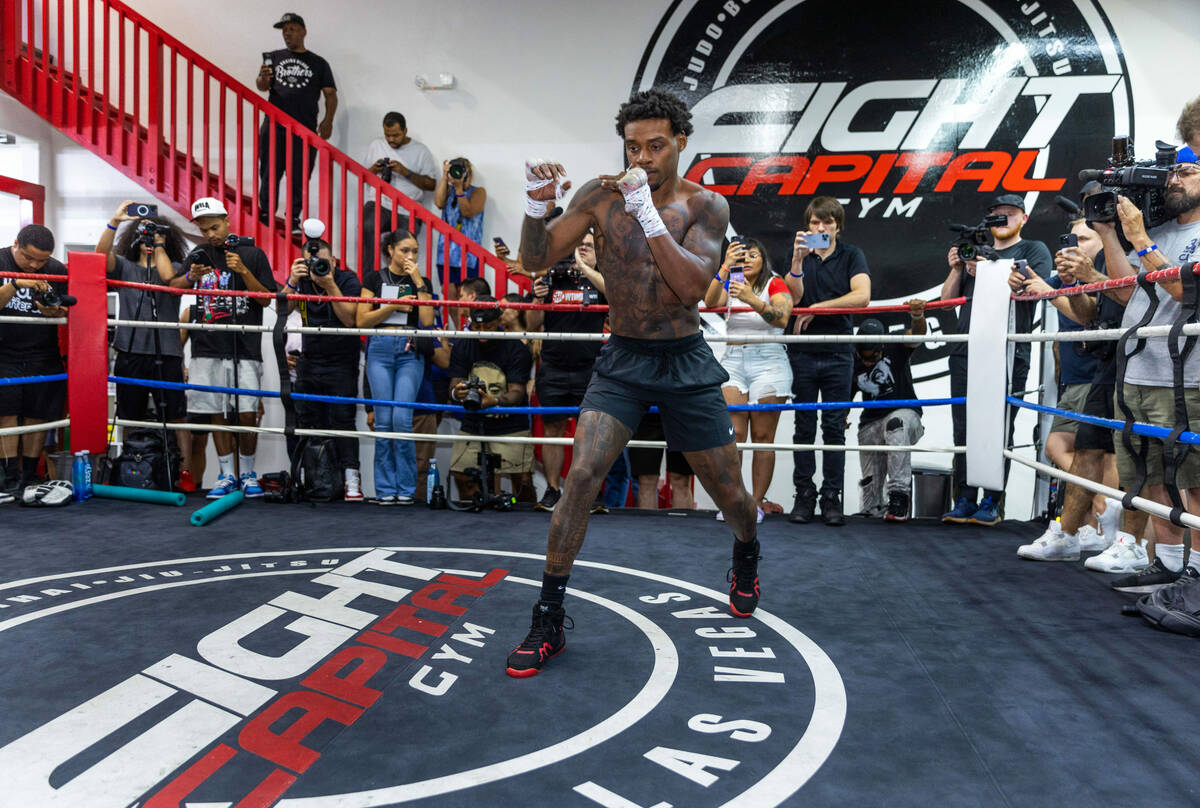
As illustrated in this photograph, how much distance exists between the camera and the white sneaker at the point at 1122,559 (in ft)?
8.86

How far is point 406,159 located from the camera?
5879 mm

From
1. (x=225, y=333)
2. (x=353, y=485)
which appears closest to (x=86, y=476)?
(x=225, y=333)

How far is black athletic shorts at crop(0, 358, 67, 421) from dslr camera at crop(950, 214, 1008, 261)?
4.18 metres

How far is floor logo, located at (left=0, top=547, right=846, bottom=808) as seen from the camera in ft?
4.36

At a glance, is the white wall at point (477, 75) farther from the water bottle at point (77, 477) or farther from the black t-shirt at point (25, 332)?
the water bottle at point (77, 477)

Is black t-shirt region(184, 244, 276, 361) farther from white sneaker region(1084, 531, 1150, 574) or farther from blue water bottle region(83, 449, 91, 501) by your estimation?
white sneaker region(1084, 531, 1150, 574)

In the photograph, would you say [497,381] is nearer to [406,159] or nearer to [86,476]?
[86,476]


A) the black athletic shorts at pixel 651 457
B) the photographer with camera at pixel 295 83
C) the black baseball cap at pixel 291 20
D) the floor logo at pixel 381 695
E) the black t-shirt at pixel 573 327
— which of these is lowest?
the floor logo at pixel 381 695

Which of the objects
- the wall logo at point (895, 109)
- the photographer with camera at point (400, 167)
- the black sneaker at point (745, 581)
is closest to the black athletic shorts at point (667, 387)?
the black sneaker at point (745, 581)

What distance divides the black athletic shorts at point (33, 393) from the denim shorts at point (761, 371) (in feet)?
10.5

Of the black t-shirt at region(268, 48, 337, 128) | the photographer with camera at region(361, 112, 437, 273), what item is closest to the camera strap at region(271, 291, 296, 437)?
the photographer with camera at region(361, 112, 437, 273)

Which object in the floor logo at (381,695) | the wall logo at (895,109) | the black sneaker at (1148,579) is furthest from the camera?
the wall logo at (895,109)

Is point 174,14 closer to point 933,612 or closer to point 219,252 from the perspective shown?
point 219,252

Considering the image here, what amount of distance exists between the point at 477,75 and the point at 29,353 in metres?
3.54
